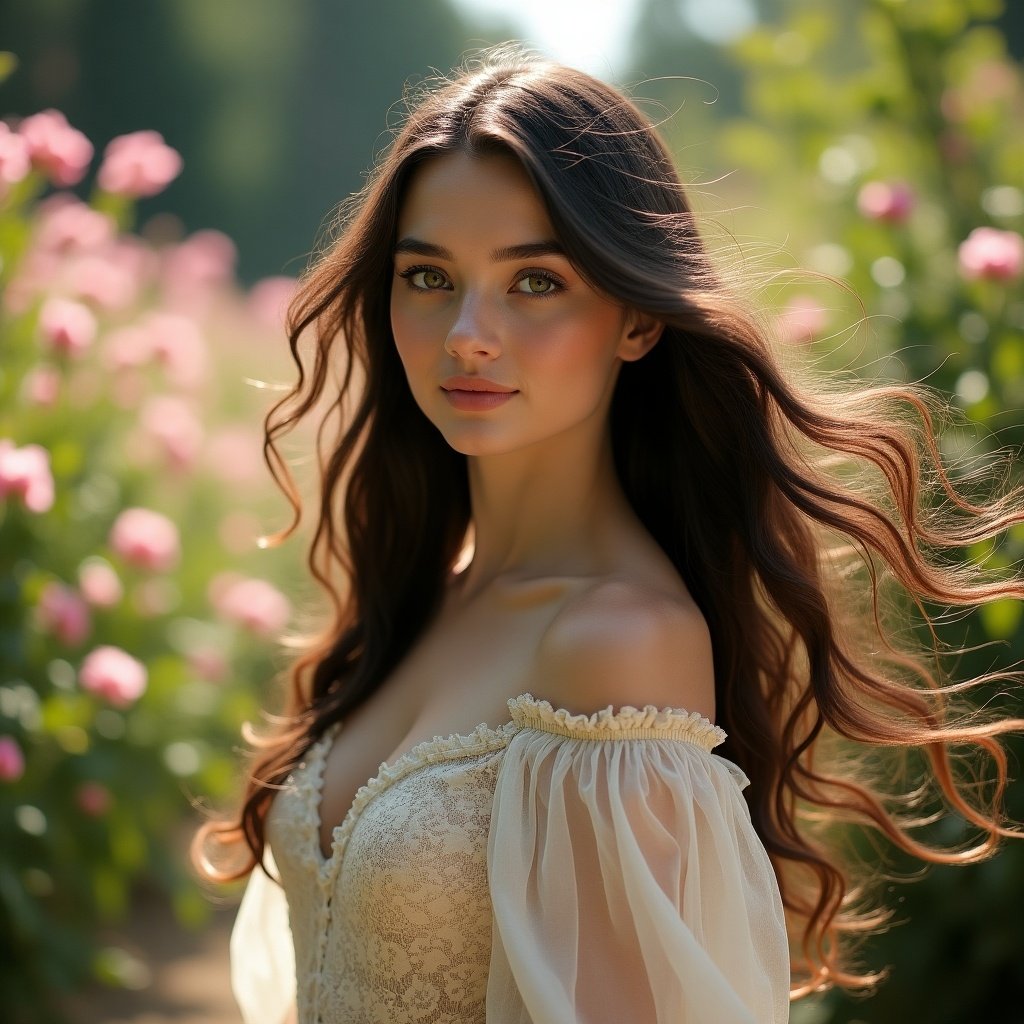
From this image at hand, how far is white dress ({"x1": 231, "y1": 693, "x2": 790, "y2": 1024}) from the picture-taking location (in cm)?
148

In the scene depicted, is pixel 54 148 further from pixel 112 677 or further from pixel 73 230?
pixel 112 677

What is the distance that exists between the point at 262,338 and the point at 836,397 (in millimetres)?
5928

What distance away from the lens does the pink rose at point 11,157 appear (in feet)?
10.3

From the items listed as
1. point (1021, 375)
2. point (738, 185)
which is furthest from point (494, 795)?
point (738, 185)

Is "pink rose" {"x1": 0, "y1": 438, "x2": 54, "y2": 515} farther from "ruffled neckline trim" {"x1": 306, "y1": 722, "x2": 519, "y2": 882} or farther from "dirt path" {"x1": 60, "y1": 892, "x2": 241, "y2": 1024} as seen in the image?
"dirt path" {"x1": 60, "y1": 892, "x2": 241, "y2": 1024}

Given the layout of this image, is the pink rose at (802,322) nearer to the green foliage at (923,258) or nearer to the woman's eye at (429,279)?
the green foliage at (923,258)

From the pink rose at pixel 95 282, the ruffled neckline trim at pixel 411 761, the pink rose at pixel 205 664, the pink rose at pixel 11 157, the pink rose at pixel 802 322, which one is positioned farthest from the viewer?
the pink rose at pixel 205 664

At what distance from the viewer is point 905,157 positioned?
13.2 ft

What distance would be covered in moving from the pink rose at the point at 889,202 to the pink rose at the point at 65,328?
2205 millimetres

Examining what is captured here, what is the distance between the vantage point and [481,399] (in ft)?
5.82

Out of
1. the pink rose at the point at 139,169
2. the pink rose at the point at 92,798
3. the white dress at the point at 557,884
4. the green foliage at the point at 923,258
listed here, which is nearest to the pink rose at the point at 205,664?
the pink rose at the point at 92,798

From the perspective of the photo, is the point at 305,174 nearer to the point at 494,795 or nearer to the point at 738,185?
the point at 738,185

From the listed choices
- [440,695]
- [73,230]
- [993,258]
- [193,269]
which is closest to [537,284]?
[440,695]

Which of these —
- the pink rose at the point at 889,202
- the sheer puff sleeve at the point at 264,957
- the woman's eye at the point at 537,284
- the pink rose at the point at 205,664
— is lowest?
the pink rose at the point at 205,664
